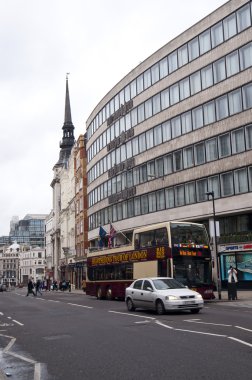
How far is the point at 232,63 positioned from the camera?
3838 centimetres

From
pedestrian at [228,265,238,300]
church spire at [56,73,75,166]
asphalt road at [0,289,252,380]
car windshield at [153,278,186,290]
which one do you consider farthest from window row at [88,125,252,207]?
church spire at [56,73,75,166]

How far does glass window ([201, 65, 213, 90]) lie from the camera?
133 feet

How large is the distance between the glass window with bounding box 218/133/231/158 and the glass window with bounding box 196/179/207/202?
2.90 m

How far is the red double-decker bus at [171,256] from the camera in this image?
2502 cm

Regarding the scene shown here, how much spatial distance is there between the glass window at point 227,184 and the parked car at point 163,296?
1901cm

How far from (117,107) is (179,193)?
16920 millimetres

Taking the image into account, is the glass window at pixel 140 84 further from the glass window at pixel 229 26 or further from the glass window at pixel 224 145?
the glass window at pixel 224 145

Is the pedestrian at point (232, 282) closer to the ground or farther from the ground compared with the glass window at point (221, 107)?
closer to the ground

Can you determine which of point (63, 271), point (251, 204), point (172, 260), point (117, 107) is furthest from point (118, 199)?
point (63, 271)

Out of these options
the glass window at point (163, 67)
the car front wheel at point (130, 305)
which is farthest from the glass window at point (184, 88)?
the car front wheel at point (130, 305)

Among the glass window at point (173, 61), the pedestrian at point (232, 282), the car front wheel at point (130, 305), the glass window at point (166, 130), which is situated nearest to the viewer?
the car front wheel at point (130, 305)

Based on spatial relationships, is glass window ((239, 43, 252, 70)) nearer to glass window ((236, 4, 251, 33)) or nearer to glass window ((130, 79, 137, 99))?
glass window ((236, 4, 251, 33))

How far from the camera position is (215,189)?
129 feet

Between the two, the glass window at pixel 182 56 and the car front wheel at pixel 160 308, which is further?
the glass window at pixel 182 56
